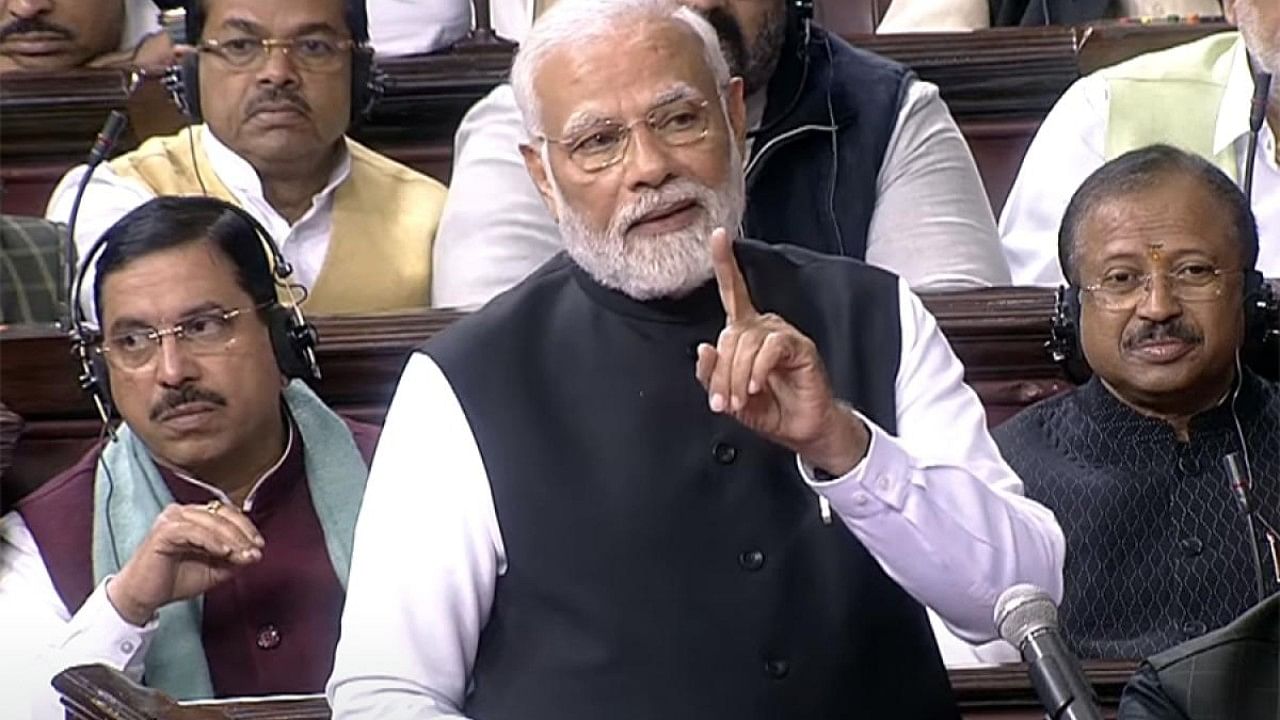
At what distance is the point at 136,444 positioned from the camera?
2.70 meters

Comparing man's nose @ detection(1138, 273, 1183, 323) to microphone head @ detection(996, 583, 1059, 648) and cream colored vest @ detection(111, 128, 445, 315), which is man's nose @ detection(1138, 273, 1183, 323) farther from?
microphone head @ detection(996, 583, 1059, 648)

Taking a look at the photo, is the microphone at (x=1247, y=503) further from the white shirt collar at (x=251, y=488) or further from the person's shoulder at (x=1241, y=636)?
the white shirt collar at (x=251, y=488)

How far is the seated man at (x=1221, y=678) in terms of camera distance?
190 cm

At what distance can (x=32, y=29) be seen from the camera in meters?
3.76

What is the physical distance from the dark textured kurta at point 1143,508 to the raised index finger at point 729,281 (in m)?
0.63

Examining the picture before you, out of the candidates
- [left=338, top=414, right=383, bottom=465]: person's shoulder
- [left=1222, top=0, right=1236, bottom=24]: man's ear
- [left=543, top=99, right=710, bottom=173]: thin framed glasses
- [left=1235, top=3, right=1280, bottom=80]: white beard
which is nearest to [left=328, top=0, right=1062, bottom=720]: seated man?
[left=543, top=99, right=710, bottom=173]: thin framed glasses

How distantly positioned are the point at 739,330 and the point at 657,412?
10.5 inches

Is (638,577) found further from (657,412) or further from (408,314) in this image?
(408,314)

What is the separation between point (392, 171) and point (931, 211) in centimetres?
63

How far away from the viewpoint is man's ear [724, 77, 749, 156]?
2.38 metres

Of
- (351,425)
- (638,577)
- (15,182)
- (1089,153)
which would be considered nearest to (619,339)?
(638,577)

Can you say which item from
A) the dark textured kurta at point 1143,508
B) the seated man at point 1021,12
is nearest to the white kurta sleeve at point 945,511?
the dark textured kurta at point 1143,508

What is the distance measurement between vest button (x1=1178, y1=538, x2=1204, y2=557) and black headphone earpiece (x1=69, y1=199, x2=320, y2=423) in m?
0.83

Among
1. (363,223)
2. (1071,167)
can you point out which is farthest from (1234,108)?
(363,223)
